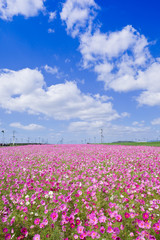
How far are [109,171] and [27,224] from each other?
183 inches

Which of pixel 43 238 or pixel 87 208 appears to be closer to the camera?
pixel 43 238

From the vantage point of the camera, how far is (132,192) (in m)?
5.04

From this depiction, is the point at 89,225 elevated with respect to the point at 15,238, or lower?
elevated

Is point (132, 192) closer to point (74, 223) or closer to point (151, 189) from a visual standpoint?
point (151, 189)

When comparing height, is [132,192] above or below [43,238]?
above

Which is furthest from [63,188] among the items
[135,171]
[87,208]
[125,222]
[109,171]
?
[135,171]

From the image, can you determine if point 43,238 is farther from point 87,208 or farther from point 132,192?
point 132,192

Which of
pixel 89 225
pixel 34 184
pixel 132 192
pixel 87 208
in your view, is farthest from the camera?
pixel 34 184

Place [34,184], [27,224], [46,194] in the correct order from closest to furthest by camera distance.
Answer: [27,224] → [46,194] → [34,184]

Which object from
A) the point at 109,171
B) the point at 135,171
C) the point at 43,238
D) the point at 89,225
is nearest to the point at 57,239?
the point at 43,238

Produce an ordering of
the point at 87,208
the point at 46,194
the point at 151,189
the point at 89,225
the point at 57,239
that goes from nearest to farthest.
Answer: the point at 57,239, the point at 89,225, the point at 87,208, the point at 46,194, the point at 151,189

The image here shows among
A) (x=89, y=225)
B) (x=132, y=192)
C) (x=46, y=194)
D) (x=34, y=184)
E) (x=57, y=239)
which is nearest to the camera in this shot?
(x=57, y=239)

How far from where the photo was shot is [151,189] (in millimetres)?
5457

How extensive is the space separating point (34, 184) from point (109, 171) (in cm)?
354
